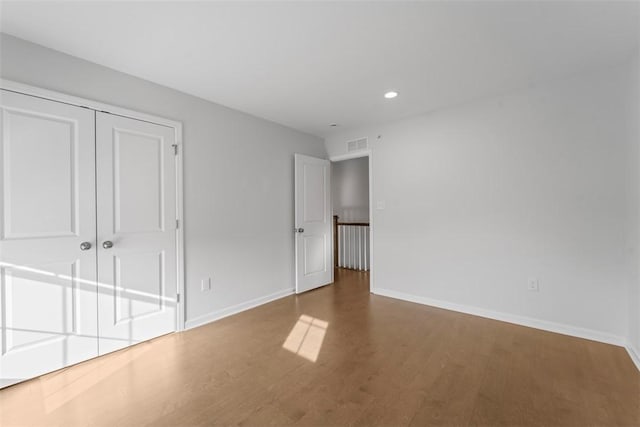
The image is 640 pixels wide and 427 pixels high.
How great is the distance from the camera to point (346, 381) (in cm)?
198

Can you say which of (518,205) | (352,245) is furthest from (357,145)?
(352,245)

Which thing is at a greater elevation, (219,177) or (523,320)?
(219,177)

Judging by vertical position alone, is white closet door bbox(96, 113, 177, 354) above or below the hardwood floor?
above

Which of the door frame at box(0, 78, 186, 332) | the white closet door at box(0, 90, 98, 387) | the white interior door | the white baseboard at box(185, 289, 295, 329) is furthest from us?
the white interior door

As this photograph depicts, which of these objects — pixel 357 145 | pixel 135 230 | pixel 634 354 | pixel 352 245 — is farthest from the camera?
pixel 352 245

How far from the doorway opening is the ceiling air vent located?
1809 mm

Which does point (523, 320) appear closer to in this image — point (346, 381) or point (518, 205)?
point (518, 205)

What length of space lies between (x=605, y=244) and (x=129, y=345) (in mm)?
4316

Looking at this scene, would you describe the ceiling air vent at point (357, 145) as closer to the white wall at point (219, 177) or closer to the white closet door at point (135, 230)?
the white wall at point (219, 177)

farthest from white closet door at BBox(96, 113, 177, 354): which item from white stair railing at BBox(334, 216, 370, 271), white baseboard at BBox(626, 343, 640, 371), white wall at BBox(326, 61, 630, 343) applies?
white baseboard at BBox(626, 343, 640, 371)

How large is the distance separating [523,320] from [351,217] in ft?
13.3

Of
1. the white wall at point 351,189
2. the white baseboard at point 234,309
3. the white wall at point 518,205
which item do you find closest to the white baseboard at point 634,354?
the white wall at point 518,205

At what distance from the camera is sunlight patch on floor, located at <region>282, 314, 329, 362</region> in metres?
2.39

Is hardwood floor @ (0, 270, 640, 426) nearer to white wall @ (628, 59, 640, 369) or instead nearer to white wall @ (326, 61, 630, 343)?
white wall @ (628, 59, 640, 369)
